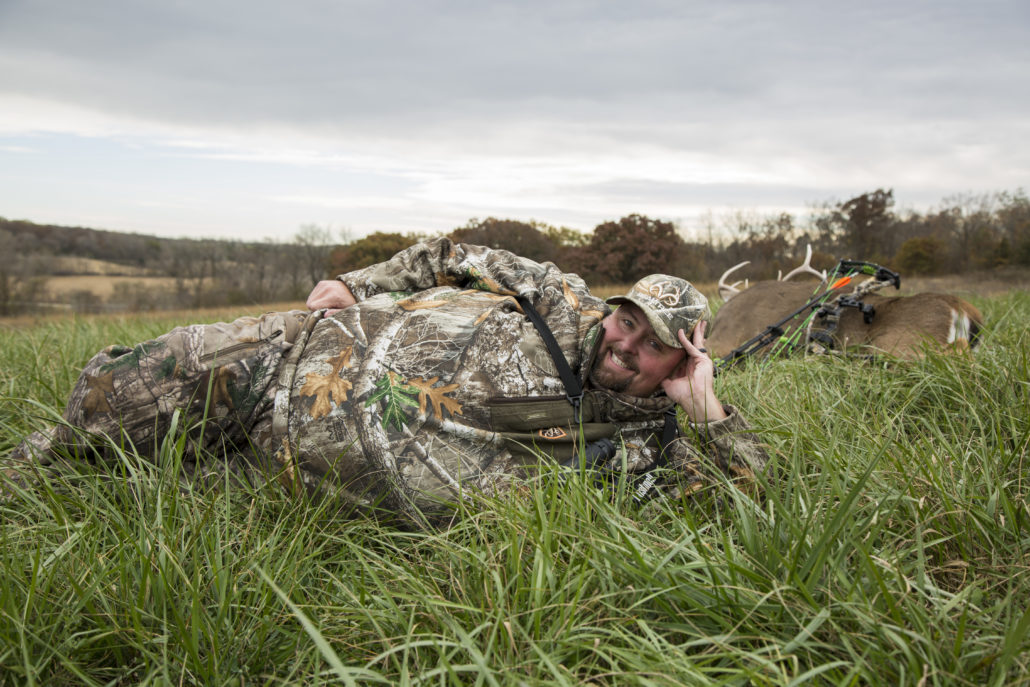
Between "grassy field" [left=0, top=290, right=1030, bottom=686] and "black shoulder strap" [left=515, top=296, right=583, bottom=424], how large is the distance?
61 centimetres

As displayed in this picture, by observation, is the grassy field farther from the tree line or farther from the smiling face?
the tree line

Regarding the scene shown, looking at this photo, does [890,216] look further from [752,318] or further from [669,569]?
[669,569]

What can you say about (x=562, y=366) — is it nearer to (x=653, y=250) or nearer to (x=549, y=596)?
(x=549, y=596)

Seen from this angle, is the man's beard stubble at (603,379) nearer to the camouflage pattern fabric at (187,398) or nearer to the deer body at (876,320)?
the camouflage pattern fabric at (187,398)

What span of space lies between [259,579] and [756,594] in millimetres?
1324

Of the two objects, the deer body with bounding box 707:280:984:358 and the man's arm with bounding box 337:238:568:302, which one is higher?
the man's arm with bounding box 337:238:568:302

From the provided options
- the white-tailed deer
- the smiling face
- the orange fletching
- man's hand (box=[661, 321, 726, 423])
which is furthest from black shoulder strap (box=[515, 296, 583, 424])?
the orange fletching

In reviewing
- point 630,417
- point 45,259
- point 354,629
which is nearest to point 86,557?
point 354,629

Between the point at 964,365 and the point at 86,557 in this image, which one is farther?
the point at 964,365

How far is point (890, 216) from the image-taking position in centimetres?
1198

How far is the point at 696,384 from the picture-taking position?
2.63m

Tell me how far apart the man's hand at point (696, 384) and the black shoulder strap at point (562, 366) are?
42cm

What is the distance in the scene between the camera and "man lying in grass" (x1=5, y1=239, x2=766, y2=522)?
238 cm

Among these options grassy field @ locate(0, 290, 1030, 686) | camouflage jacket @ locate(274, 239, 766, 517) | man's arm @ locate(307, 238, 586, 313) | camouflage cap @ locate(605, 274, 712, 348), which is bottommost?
grassy field @ locate(0, 290, 1030, 686)
